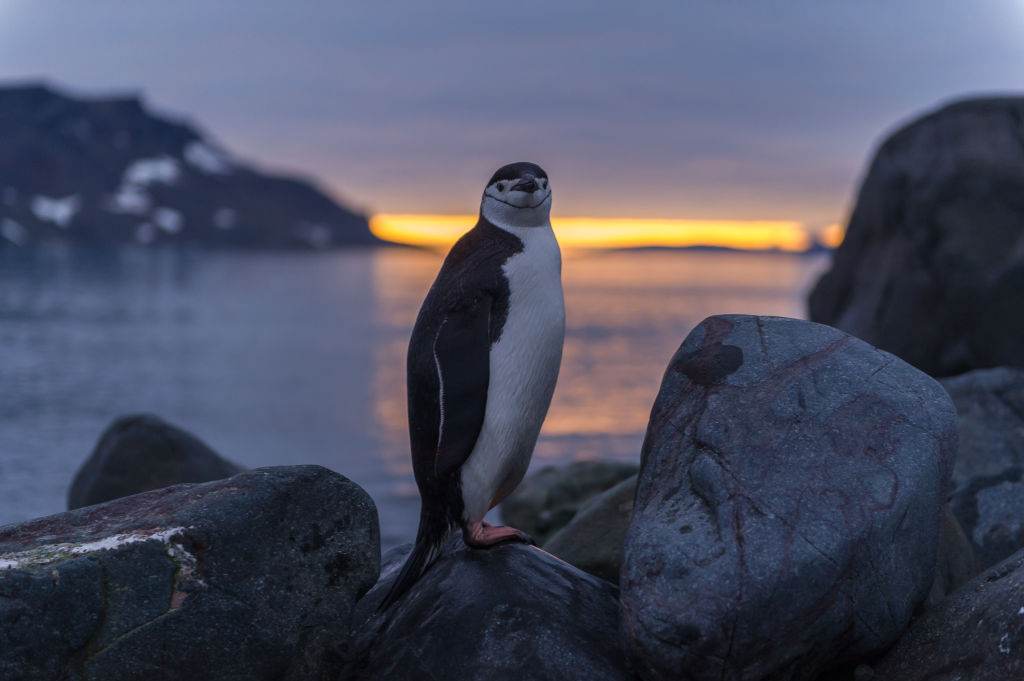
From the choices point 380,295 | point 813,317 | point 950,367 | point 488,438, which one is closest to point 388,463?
point 813,317

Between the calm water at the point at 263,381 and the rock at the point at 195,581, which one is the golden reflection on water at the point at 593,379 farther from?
the rock at the point at 195,581

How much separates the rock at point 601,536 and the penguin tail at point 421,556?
900mm

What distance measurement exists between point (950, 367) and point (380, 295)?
95388 mm

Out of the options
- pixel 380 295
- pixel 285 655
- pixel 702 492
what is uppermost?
pixel 702 492

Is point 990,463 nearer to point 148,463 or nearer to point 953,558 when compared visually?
point 953,558

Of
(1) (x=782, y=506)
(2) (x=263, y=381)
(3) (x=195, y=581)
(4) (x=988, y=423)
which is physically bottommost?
(2) (x=263, y=381)

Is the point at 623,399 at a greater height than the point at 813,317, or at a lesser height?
lesser

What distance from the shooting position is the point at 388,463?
19.8 m

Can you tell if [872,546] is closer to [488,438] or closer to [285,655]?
[488,438]

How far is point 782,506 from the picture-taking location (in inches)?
193

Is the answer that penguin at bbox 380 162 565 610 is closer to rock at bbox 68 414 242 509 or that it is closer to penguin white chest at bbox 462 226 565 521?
penguin white chest at bbox 462 226 565 521

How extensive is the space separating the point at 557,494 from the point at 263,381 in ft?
90.5

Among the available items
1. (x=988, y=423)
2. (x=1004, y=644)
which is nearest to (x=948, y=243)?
(x=988, y=423)

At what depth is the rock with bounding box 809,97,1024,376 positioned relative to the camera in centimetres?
1299
